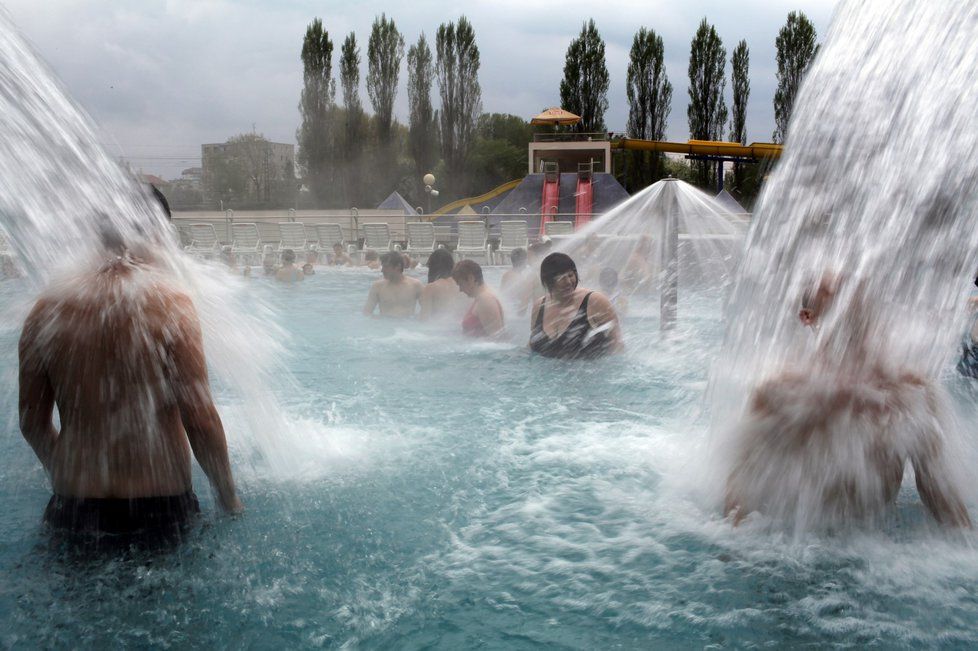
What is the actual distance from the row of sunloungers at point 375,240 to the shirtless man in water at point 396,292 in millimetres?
6660

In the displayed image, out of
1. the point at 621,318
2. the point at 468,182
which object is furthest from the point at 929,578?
the point at 468,182

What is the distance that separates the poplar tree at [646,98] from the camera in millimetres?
40438

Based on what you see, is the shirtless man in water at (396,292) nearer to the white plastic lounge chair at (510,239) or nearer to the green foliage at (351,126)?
the white plastic lounge chair at (510,239)

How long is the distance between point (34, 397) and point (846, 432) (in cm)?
258

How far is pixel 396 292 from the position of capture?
857 centimetres

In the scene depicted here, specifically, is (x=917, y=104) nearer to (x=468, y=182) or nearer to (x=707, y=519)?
(x=707, y=519)

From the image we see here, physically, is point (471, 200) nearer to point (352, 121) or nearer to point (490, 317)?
point (352, 121)

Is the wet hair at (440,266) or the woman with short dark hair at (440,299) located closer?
the woman with short dark hair at (440,299)

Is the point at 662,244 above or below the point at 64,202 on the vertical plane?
below

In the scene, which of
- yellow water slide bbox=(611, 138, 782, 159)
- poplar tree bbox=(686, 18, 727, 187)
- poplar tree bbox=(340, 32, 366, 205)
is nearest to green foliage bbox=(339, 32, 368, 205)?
poplar tree bbox=(340, 32, 366, 205)

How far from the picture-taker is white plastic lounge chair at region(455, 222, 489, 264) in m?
15.6

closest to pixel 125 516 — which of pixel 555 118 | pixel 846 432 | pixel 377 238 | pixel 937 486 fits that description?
pixel 846 432

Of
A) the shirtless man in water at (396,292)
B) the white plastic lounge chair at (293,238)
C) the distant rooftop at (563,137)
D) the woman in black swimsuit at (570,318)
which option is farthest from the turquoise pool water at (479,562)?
the distant rooftop at (563,137)

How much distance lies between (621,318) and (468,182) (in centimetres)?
3581
